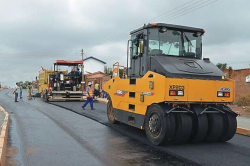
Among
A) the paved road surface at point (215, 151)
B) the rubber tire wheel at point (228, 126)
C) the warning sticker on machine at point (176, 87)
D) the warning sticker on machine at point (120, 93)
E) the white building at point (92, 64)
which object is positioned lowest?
the paved road surface at point (215, 151)

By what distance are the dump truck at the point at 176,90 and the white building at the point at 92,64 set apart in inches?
2525

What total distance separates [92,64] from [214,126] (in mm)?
66867

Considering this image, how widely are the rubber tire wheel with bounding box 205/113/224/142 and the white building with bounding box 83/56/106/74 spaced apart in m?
65.2

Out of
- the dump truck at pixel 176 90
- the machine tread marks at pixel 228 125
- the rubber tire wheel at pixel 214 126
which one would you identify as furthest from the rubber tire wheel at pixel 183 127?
the machine tread marks at pixel 228 125

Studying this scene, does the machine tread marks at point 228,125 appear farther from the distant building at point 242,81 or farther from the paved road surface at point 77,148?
the distant building at point 242,81

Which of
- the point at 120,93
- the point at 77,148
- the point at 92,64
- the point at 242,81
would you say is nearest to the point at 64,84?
the point at 242,81

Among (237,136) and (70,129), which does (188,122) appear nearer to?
(237,136)

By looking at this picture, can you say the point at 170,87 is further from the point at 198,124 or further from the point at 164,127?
the point at 198,124

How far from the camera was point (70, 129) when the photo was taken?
8359mm

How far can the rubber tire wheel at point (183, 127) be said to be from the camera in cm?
620

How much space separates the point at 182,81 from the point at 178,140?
1.35 metres

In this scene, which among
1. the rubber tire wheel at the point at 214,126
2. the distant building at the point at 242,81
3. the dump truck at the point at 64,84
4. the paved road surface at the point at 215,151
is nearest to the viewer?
the paved road surface at the point at 215,151

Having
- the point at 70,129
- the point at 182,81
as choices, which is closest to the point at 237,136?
the point at 182,81

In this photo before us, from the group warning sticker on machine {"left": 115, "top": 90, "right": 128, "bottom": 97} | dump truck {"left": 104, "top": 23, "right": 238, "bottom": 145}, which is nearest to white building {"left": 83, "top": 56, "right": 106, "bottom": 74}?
warning sticker on machine {"left": 115, "top": 90, "right": 128, "bottom": 97}
